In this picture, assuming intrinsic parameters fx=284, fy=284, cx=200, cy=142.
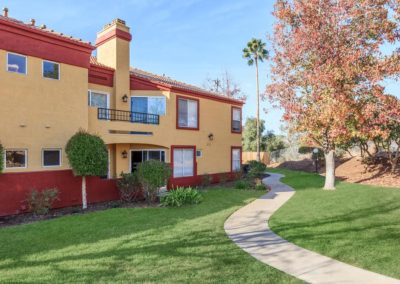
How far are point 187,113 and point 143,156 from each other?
3969mm

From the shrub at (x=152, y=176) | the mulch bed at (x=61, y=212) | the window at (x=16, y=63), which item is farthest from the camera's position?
the shrub at (x=152, y=176)

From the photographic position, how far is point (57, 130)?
12.1 meters

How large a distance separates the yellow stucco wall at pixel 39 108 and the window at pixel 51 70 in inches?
6.3

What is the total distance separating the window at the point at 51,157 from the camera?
1184 centimetres

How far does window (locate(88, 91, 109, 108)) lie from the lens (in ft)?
48.3

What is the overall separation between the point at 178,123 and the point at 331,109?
10.6 m

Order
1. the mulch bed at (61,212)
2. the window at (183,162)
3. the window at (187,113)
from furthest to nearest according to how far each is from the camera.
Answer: the window at (187,113), the window at (183,162), the mulch bed at (61,212)

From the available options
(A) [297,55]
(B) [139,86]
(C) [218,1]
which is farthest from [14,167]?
(A) [297,55]

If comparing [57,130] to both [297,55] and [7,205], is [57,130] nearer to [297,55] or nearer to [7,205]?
[7,205]

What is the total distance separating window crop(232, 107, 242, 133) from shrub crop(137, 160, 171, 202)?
10.4 metres

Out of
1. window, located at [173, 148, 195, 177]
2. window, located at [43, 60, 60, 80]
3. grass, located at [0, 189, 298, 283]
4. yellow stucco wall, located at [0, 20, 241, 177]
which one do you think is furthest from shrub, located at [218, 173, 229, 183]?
window, located at [43, 60, 60, 80]

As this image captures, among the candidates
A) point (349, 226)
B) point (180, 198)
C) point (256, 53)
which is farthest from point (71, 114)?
point (256, 53)

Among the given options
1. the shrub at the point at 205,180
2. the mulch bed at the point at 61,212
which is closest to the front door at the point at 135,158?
the mulch bed at the point at 61,212

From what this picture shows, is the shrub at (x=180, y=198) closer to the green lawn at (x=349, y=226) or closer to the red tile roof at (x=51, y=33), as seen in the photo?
the green lawn at (x=349, y=226)
